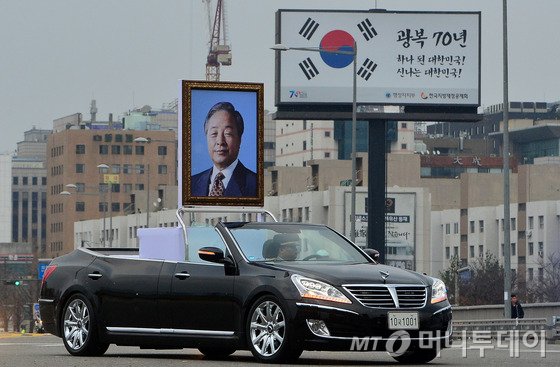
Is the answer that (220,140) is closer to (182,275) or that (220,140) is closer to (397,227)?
(182,275)

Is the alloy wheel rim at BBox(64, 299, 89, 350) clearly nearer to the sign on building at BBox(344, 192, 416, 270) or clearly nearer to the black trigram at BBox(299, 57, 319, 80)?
the black trigram at BBox(299, 57, 319, 80)

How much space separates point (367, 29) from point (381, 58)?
1549mm

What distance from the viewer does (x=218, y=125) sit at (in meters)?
25.1

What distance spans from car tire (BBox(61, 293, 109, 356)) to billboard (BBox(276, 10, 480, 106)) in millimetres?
47891

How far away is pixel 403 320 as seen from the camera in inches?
744

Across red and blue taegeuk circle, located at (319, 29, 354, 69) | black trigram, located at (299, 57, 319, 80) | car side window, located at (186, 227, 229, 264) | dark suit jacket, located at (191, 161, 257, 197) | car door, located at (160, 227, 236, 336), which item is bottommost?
car door, located at (160, 227, 236, 336)

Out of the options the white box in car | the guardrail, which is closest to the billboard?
the guardrail

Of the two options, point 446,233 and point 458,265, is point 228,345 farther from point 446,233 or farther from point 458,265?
point 446,233

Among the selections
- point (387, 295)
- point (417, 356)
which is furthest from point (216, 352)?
point (387, 295)

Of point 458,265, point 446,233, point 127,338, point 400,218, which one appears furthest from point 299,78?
point 446,233

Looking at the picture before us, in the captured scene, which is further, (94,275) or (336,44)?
(336,44)

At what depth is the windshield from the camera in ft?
65.6

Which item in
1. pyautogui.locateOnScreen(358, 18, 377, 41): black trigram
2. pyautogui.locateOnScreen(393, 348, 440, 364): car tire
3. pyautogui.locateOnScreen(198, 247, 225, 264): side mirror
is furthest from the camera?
pyautogui.locateOnScreen(358, 18, 377, 41): black trigram

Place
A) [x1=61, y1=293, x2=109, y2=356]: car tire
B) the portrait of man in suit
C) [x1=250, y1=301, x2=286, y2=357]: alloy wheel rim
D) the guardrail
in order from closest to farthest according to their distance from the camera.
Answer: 1. [x1=250, y1=301, x2=286, y2=357]: alloy wheel rim
2. [x1=61, y1=293, x2=109, y2=356]: car tire
3. the portrait of man in suit
4. the guardrail
